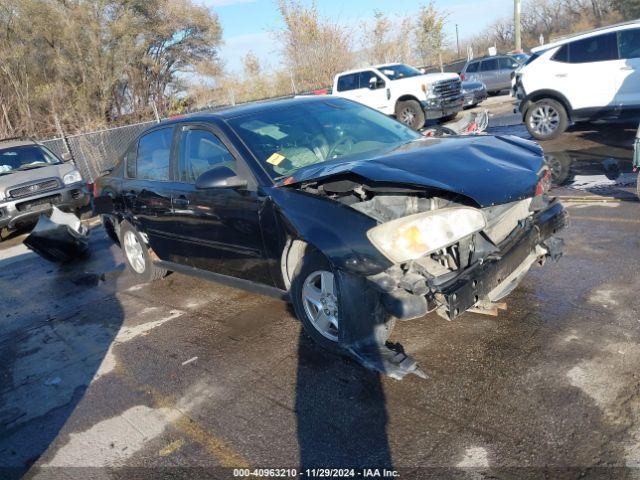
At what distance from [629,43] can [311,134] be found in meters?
7.92

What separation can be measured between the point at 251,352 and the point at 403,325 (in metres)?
1.15

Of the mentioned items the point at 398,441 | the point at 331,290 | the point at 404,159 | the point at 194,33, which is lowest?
the point at 398,441

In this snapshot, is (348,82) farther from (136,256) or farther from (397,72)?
(136,256)

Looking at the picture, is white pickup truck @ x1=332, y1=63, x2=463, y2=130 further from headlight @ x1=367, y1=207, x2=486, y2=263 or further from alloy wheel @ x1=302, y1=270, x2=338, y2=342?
headlight @ x1=367, y1=207, x2=486, y2=263

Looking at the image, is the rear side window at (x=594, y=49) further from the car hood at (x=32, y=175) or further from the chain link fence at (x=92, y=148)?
the chain link fence at (x=92, y=148)

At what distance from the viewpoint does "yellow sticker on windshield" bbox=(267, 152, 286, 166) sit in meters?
4.01

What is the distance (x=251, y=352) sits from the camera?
4.01 meters

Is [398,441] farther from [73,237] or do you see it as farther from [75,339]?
[73,237]

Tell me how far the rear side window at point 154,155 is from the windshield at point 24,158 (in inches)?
255

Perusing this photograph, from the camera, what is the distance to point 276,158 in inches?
159

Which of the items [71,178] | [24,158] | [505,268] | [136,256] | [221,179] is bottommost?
[136,256]

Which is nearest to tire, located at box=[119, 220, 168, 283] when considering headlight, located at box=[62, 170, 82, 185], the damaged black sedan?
the damaged black sedan

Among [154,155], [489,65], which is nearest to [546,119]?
[154,155]

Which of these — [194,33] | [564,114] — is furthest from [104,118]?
[564,114]
